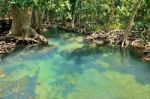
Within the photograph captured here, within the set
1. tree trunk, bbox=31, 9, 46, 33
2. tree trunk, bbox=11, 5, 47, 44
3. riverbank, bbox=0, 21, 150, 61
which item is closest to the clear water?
riverbank, bbox=0, 21, 150, 61

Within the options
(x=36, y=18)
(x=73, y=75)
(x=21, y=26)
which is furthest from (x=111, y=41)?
(x=73, y=75)

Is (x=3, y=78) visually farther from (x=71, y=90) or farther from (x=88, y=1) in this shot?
(x=88, y=1)

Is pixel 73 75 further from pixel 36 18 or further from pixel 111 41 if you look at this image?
pixel 36 18

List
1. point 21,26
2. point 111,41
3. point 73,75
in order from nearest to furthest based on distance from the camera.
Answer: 1. point 73,75
2. point 21,26
3. point 111,41

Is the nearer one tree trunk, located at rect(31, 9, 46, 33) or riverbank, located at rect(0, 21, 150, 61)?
riverbank, located at rect(0, 21, 150, 61)

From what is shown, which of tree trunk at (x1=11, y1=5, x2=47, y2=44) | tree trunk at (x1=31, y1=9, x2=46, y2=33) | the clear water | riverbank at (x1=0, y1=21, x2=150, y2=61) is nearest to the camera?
the clear water

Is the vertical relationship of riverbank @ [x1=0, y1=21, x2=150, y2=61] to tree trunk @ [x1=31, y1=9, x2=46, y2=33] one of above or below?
below

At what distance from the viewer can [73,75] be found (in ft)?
65.4

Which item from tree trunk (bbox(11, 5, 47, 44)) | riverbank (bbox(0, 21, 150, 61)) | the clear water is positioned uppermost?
tree trunk (bbox(11, 5, 47, 44))

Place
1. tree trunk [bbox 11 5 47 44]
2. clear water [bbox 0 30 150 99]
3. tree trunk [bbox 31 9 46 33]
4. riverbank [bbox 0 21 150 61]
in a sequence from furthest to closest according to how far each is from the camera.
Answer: tree trunk [bbox 31 9 46 33], tree trunk [bbox 11 5 47 44], riverbank [bbox 0 21 150 61], clear water [bbox 0 30 150 99]

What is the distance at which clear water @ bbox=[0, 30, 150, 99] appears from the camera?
1605cm

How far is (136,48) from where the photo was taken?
101 feet

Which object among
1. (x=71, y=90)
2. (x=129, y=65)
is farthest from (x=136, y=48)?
(x=71, y=90)

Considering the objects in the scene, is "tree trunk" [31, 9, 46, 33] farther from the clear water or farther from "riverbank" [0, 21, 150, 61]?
the clear water
